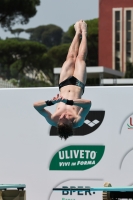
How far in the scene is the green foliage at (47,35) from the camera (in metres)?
84.1

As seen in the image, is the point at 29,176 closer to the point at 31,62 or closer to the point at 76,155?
the point at 76,155

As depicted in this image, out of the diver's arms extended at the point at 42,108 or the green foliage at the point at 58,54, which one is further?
the green foliage at the point at 58,54

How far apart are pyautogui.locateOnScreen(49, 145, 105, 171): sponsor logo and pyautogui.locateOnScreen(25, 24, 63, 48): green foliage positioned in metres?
76.8

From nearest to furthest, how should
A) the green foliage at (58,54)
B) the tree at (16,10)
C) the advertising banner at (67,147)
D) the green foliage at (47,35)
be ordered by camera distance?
the advertising banner at (67,147), the tree at (16,10), the green foliage at (58,54), the green foliage at (47,35)

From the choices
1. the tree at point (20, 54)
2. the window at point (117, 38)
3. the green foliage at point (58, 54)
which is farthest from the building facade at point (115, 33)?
the green foliage at point (58, 54)

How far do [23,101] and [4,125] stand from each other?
1.52 feet

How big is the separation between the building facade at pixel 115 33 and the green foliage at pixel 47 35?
124 ft

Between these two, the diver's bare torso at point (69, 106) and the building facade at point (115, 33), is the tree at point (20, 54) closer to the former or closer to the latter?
the building facade at point (115, 33)

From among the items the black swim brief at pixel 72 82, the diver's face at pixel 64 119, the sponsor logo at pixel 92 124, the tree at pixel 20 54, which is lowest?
the sponsor logo at pixel 92 124

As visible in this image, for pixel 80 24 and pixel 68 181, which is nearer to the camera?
pixel 80 24

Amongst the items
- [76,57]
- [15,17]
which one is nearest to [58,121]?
[76,57]

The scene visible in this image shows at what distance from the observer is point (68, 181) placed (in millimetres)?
7512

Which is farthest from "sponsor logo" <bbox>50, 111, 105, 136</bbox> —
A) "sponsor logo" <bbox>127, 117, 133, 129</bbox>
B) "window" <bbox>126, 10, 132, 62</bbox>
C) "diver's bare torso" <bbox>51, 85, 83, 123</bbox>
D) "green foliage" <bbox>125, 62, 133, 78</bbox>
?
"window" <bbox>126, 10, 132, 62</bbox>

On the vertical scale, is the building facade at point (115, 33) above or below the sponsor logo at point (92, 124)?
above
